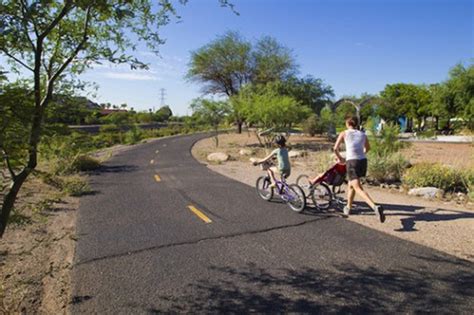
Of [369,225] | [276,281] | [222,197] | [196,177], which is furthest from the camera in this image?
[196,177]

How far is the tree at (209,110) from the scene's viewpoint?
86.0 feet

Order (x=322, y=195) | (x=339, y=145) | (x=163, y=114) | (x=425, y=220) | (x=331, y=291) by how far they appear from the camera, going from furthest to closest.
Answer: (x=163, y=114) → (x=322, y=195) → (x=339, y=145) → (x=425, y=220) → (x=331, y=291)

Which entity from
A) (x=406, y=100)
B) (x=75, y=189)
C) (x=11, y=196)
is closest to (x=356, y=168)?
(x=11, y=196)

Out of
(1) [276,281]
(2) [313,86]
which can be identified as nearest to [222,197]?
(1) [276,281]

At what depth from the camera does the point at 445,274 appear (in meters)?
4.32

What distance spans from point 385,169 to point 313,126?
24161mm

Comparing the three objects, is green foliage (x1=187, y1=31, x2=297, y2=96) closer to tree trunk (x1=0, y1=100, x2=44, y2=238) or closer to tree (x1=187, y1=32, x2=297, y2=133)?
tree (x1=187, y1=32, x2=297, y2=133)

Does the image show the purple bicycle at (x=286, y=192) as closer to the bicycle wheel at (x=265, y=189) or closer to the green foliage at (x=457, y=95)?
the bicycle wheel at (x=265, y=189)

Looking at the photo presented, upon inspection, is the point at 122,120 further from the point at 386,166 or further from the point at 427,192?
the point at 427,192

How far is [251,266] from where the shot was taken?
4.66 metres

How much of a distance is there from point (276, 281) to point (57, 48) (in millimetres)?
Answer: 3674

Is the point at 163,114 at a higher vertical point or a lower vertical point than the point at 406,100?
higher

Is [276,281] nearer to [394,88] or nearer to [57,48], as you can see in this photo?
[57,48]

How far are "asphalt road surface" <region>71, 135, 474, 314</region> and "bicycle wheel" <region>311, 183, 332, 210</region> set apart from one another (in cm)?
50
